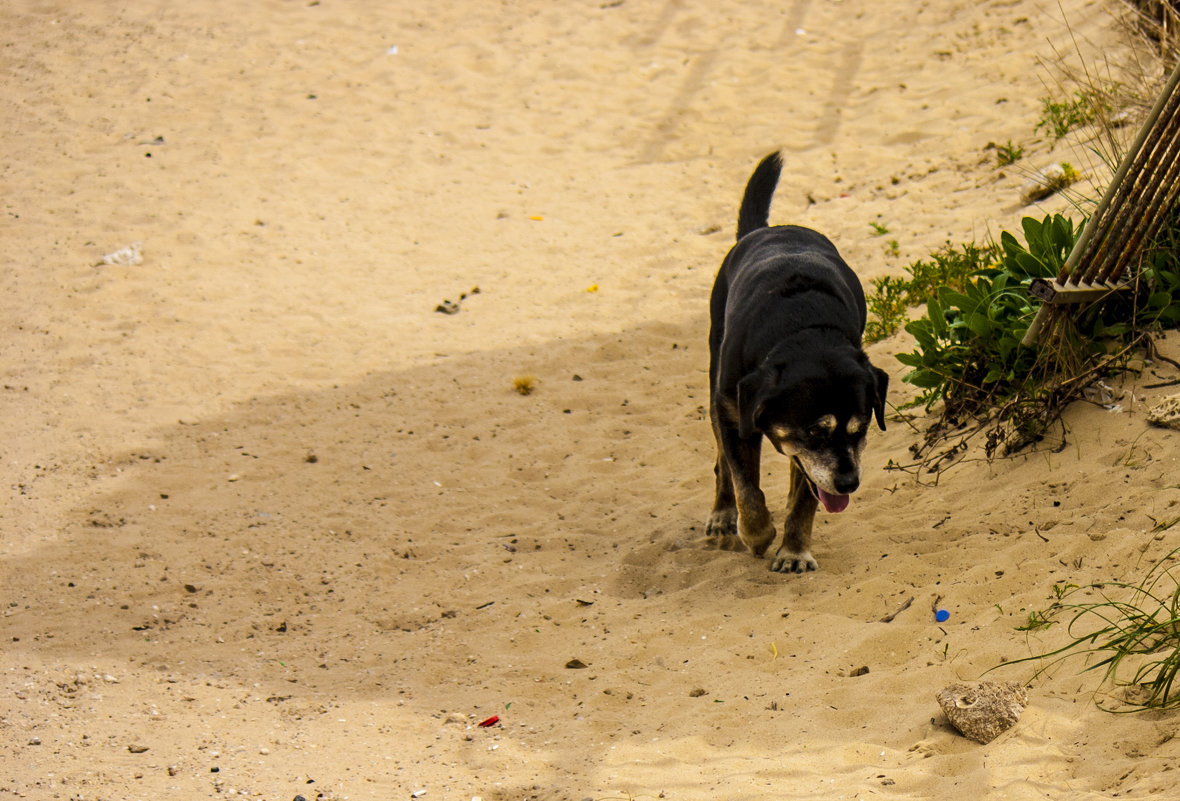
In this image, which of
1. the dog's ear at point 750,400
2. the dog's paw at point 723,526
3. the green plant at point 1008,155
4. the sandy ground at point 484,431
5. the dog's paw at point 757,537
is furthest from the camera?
the green plant at point 1008,155

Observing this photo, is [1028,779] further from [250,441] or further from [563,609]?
[250,441]

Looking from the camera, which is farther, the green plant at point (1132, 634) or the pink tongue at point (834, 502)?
the pink tongue at point (834, 502)

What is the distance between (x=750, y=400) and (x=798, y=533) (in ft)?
2.72

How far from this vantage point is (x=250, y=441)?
654cm

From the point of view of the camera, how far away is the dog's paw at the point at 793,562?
480 cm

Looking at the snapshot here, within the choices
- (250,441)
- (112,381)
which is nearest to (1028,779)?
(250,441)

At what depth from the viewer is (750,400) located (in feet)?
14.2

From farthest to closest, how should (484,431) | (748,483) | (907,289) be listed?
(907,289) < (484,431) < (748,483)

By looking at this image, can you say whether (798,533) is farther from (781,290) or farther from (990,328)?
(990,328)

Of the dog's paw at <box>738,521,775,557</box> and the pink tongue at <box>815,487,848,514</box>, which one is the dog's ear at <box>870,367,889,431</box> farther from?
the dog's paw at <box>738,521,775,557</box>

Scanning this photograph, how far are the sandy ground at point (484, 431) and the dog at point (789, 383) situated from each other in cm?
32

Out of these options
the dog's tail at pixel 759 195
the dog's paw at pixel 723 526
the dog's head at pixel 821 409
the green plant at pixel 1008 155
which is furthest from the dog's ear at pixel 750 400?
the green plant at pixel 1008 155

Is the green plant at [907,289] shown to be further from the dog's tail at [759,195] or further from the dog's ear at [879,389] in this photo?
the dog's ear at [879,389]

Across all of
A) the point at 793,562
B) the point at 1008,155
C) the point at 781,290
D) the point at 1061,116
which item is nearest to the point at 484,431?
the point at 793,562
